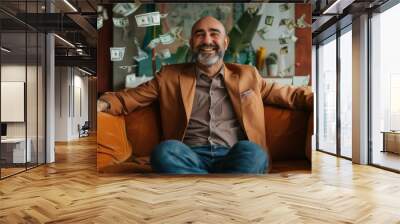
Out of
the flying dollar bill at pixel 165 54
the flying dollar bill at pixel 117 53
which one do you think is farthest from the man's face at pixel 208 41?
the flying dollar bill at pixel 117 53

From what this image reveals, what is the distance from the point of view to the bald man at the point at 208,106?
20.1 feet

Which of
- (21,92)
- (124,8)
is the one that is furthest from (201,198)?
(21,92)

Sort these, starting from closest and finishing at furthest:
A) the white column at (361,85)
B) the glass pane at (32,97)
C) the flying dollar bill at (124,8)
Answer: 1. the flying dollar bill at (124,8)
2. the glass pane at (32,97)
3. the white column at (361,85)

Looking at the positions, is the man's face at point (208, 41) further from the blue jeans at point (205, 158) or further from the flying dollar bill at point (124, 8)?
the blue jeans at point (205, 158)

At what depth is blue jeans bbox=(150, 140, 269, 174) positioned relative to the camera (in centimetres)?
614

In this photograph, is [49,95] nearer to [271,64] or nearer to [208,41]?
[208,41]

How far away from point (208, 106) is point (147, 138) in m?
1.05

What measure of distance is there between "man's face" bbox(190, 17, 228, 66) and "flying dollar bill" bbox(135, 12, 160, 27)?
60cm

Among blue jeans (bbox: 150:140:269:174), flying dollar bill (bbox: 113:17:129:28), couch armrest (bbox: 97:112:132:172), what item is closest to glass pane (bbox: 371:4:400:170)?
blue jeans (bbox: 150:140:269:174)

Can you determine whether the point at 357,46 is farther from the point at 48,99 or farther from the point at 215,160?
the point at 48,99

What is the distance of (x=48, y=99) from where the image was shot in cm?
838

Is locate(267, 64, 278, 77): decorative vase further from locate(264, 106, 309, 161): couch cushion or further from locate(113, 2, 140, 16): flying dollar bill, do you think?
locate(113, 2, 140, 16): flying dollar bill

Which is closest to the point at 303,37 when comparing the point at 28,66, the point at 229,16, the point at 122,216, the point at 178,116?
the point at 229,16

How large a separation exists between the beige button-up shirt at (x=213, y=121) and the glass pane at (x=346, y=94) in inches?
146
